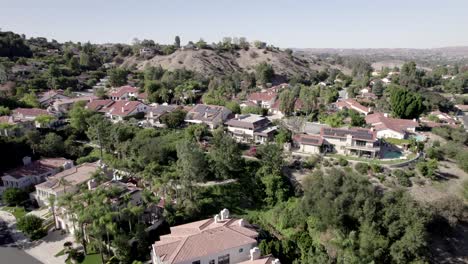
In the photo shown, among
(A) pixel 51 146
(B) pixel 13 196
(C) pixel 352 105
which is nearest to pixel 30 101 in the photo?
(A) pixel 51 146

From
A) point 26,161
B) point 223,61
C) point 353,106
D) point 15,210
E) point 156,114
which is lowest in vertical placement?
point 15,210

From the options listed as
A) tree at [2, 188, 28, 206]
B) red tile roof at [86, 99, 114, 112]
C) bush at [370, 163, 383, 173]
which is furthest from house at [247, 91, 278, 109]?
tree at [2, 188, 28, 206]

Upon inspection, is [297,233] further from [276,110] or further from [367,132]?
[276,110]

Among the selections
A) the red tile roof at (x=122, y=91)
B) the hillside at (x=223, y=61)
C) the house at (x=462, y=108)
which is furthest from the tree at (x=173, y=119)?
the house at (x=462, y=108)

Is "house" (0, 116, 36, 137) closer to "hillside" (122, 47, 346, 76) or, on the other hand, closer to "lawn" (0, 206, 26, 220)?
"lawn" (0, 206, 26, 220)

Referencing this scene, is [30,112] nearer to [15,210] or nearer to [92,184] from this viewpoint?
[15,210]

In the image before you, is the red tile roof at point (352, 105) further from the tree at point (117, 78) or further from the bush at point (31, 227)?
the tree at point (117, 78)
